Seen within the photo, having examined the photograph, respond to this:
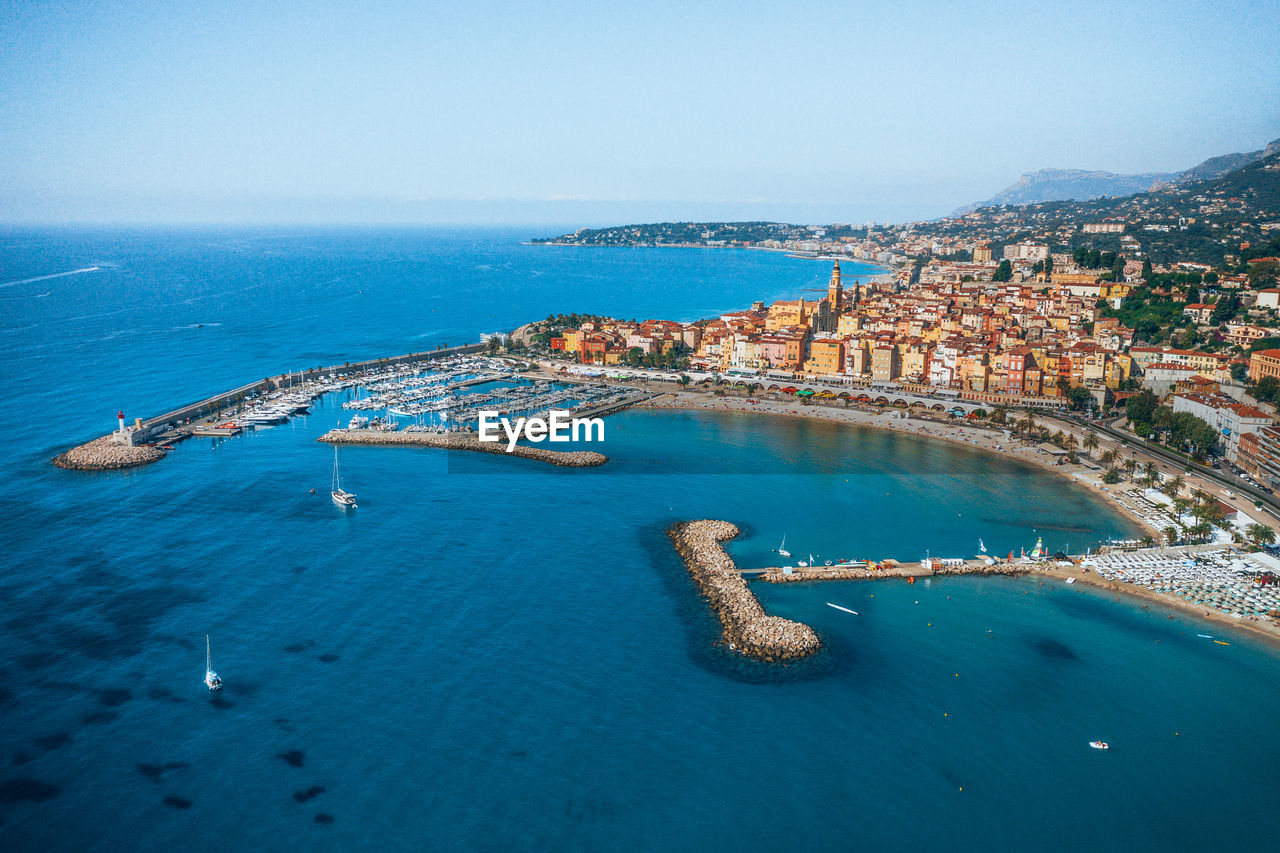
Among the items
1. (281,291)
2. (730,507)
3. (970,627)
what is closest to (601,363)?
(730,507)

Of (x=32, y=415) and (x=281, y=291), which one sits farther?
(x=281, y=291)

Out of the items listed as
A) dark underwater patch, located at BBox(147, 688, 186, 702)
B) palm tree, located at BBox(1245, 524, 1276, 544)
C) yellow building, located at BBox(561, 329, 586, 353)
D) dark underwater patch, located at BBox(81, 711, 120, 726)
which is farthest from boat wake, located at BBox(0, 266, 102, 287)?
palm tree, located at BBox(1245, 524, 1276, 544)

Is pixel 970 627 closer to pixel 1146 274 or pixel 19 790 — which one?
pixel 19 790

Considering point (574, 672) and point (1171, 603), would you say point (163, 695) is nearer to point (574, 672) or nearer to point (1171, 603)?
point (574, 672)

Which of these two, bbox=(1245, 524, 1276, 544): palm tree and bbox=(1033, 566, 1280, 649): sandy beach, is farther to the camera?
bbox=(1245, 524, 1276, 544): palm tree

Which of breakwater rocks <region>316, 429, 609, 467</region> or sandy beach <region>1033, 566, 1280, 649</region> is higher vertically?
breakwater rocks <region>316, 429, 609, 467</region>

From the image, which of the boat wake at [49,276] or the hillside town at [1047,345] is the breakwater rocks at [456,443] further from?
the boat wake at [49,276]

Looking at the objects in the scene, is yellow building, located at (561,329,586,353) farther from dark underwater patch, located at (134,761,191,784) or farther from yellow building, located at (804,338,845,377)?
dark underwater patch, located at (134,761,191,784)
